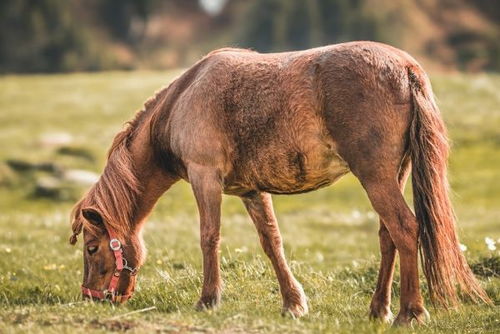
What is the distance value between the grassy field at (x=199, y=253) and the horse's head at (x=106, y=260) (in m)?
0.25

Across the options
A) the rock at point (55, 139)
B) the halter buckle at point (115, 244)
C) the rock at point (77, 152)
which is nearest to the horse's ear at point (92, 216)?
the halter buckle at point (115, 244)

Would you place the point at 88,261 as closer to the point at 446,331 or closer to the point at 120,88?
the point at 446,331

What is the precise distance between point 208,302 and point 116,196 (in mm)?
1636

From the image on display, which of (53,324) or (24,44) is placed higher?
(53,324)

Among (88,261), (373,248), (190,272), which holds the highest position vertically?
(88,261)

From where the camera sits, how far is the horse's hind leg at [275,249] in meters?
7.60

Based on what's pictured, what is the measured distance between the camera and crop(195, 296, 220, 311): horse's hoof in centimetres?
727

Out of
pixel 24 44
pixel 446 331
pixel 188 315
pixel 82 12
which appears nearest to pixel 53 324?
pixel 188 315

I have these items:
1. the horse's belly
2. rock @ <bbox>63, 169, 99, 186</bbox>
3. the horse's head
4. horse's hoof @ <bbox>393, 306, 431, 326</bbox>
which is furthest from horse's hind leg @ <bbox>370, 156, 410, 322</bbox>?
rock @ <bbox>63, 169, 99, 186</bbox>

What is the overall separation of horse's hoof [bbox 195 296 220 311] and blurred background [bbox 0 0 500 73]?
2871 inches

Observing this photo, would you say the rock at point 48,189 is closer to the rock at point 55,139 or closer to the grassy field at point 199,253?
the grassy field at point 199,253

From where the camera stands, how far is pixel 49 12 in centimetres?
8700

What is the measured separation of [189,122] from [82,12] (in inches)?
4591

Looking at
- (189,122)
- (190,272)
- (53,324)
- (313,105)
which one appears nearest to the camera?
(53,324)
